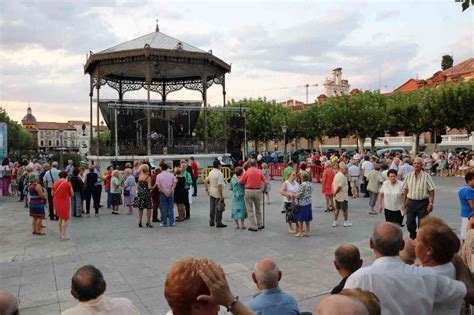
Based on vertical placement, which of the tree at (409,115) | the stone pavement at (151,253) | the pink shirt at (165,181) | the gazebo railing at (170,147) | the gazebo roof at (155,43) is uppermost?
the gazebo roof at (155,43)

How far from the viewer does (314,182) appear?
913 inches

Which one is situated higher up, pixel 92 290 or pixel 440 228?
pixel 440 228

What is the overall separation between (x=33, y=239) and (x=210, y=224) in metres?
4.19

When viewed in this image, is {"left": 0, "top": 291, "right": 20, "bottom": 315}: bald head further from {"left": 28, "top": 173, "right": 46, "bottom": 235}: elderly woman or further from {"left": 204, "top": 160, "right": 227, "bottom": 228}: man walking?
{"left": 204, "top": 160, "right": 227, "bottom": 228}: man walking

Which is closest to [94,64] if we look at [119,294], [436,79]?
[119,294]

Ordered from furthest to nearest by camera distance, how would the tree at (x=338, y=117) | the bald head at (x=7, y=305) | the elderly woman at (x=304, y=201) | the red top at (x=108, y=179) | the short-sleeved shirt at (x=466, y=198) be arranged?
the tree at (x=338, y=117), the red top at (x=108, y=179), the elderly woman at (x=304, y=201), the short-sleeved shirt at (x=466, y=198), the bald head at (x=7, y=305)

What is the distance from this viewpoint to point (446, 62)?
2699 inches

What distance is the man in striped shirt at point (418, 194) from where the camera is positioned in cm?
773

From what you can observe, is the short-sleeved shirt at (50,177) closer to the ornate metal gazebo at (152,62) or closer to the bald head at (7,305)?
the ornate metal gazebo at (152,62)

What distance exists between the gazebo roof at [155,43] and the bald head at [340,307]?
2274cm

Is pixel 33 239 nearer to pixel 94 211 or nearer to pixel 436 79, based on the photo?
pixel 94 211

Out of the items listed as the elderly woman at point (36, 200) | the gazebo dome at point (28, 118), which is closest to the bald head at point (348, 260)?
the elderly woman at point (36, 200)

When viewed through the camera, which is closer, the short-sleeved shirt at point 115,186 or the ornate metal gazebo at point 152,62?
the short-sleeved shirt at point 115,186

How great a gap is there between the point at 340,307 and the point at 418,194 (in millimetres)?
6709
